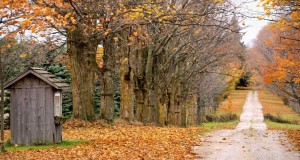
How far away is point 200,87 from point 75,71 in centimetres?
2237

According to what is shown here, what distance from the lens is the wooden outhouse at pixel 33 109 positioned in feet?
44.8

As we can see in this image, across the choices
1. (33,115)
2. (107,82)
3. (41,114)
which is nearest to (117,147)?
(41,114)

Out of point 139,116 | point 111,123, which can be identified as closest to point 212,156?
point 111,123

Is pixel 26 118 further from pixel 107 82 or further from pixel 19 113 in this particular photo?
pixel 107 82

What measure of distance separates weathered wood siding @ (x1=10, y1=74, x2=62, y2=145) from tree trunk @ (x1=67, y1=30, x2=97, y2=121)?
19.2ft

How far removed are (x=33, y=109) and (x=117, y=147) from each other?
280 cm

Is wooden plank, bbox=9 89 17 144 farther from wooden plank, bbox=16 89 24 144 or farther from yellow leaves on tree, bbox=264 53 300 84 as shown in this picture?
yellow leaves on tree, bbox=264 53 300 84

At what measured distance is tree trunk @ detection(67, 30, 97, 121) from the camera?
19.6 m

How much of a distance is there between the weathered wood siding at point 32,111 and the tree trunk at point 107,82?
7.18 metres

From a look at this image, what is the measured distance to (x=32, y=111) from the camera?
13.7 m

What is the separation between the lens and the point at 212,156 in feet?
39.5

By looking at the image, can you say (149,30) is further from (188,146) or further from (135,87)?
(188,146)

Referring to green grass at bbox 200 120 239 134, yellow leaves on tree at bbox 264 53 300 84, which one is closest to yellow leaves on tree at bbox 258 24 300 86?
yellow leaves on tree at bbox 264 53 300 84

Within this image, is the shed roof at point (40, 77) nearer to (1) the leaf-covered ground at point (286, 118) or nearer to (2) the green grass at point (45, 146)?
(2) the green grass at point (45, 146)
